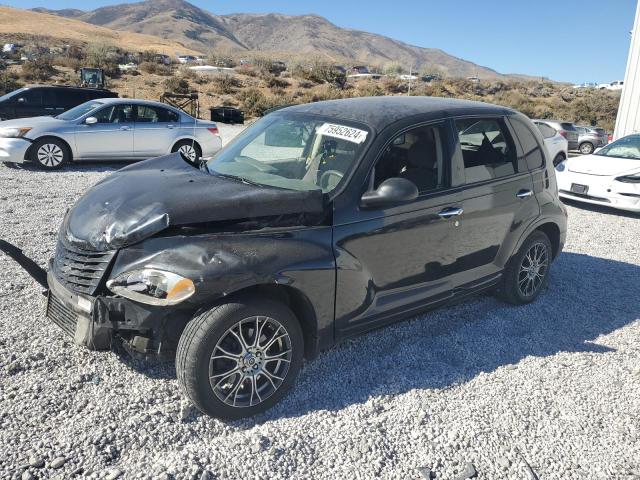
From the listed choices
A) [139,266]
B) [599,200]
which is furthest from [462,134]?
[599,200]

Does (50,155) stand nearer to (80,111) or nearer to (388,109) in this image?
(80,111)

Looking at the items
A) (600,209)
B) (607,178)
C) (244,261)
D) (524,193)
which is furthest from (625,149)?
(244,261)

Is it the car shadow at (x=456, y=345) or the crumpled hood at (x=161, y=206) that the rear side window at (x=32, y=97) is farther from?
the car shadow at (x=456, y=345)

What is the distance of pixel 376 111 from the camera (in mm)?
4043

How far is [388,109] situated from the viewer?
4082 mm

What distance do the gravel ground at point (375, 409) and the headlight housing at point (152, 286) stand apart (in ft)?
2.42

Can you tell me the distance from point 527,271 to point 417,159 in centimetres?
178

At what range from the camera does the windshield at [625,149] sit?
10180mm

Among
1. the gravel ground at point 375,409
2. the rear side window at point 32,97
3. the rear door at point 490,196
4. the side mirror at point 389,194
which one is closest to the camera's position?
the gravel ground at point 375,409

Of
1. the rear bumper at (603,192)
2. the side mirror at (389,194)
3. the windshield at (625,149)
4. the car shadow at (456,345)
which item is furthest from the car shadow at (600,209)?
the side mirror at (389,194)

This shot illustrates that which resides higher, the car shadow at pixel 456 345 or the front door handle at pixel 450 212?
the front door handle at pixel 450 212

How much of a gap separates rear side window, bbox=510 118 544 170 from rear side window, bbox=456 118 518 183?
0.50 feet

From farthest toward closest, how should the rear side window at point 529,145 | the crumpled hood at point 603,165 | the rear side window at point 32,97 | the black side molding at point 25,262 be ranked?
1. the rear side window at point 32,97
2. the crumpled hood at point 603,165
3. the rear side window at point 529,145
4. the black side molding at point 25,262

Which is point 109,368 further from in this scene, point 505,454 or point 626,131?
point 626,131
